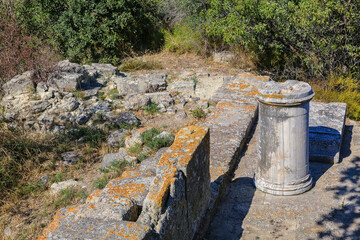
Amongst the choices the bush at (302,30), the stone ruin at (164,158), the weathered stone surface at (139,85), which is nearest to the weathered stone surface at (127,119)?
the stone ruin at (164,158)

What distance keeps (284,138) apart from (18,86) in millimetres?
7120

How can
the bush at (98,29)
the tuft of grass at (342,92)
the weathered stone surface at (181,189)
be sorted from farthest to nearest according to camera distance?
the bush at (98,29), the tuft of grass at (342,92), the weathered stone surface at (181,189)

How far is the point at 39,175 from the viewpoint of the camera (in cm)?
666

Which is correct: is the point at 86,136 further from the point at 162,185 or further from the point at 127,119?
the point at 162,185

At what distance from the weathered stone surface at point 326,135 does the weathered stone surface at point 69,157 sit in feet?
13.0

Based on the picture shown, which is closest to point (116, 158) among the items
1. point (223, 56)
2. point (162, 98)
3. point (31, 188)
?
point (31, 188)

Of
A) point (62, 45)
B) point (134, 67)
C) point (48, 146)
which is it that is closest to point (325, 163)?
point (48, 146)

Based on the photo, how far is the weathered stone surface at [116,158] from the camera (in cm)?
661

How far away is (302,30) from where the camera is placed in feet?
31.2

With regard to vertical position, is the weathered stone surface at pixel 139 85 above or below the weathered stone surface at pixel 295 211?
above

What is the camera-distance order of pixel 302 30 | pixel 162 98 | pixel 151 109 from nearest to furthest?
1. pixel 151 109
2. pixel 162 98
3. pixel 302 30

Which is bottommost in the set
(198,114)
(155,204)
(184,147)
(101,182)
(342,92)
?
(101,182)

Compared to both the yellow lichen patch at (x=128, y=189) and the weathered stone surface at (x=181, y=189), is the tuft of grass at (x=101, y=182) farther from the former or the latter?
the yellow lichen patch at (x=128, y=189)

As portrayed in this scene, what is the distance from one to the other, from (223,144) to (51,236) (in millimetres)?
3615
